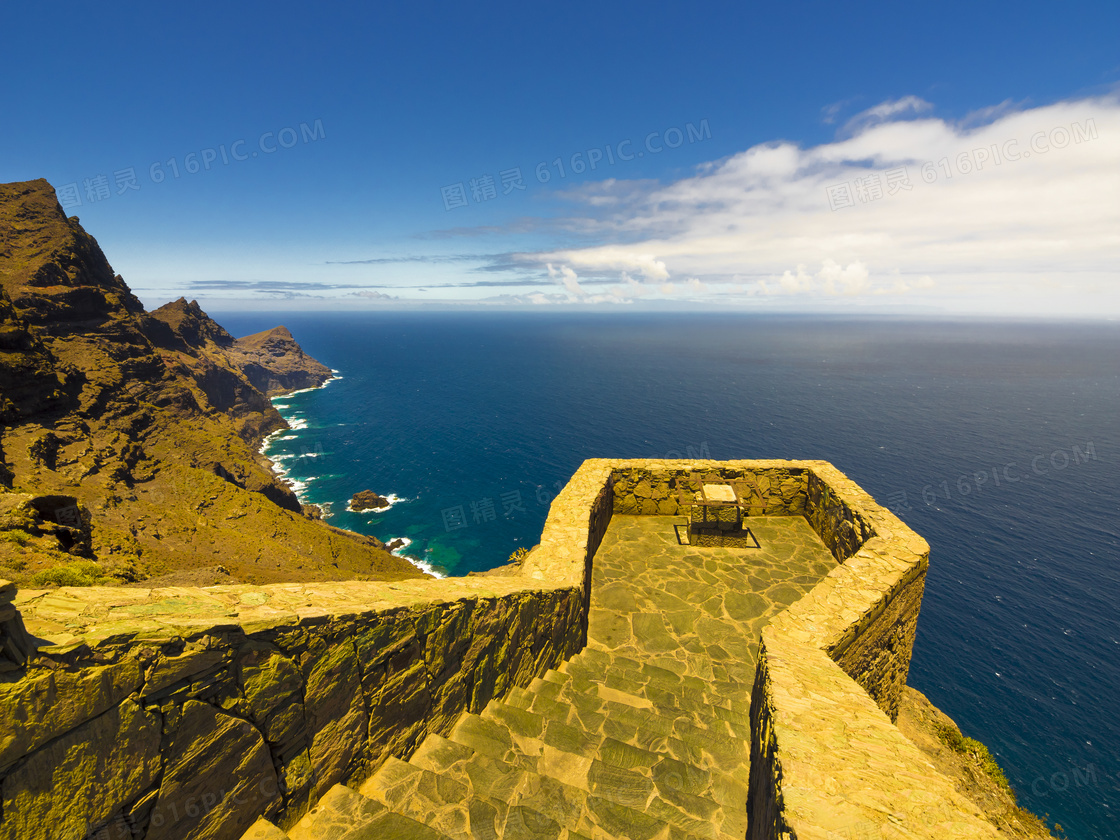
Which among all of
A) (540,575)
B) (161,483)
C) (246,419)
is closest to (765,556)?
(540,575)

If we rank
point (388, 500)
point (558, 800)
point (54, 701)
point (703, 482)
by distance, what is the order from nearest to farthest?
point (54, 701), point (558, 800), point (703, 482), point (388, 500)

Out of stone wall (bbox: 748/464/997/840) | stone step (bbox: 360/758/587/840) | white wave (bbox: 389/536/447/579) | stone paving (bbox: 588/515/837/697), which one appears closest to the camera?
stone wall (bbox: 748/464/997/840)

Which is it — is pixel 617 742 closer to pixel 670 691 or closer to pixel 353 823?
pixel 670 691

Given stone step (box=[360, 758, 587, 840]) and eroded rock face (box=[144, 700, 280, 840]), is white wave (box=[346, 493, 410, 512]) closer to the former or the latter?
stone step (box=[360, 758, 587, 840])

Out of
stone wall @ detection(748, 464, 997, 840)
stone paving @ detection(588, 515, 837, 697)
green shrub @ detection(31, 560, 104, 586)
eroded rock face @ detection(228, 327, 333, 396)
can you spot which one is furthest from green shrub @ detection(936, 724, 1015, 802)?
eroded rock face @ detection(228, 327, 333, 396)

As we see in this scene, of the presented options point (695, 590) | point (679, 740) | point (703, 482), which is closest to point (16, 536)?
point (679, 740)

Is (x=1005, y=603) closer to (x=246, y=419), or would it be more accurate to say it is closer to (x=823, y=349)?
(x=246, y=419)

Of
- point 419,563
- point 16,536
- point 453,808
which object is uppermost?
point 453,808
